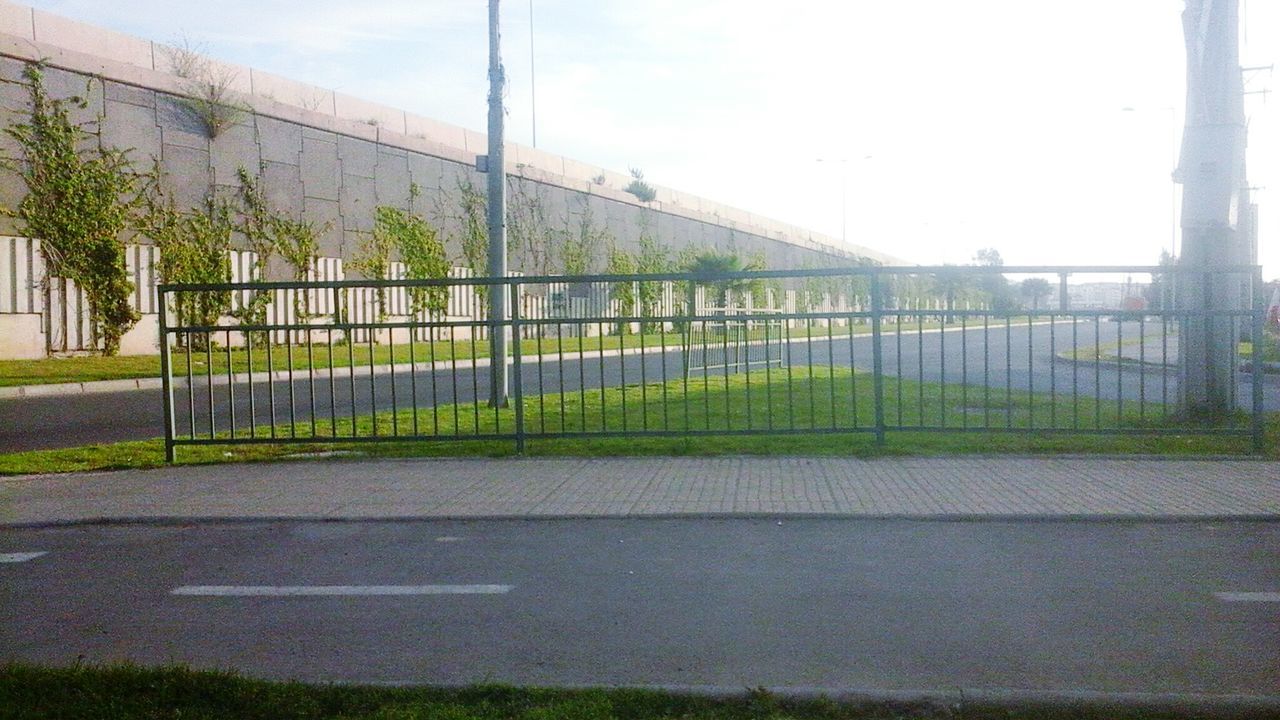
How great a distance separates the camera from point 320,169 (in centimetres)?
3106

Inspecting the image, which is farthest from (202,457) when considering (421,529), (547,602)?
(547,602)

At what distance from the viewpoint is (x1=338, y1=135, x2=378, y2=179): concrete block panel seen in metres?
31.8

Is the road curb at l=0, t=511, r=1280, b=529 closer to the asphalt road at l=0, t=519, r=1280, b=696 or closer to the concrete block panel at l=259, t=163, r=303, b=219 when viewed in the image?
the asphalt road at l=0, t=519, r=1280, b=696

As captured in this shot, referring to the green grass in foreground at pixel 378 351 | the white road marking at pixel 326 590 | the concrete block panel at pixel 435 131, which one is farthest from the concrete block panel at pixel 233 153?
the white road marking at pixel 326 590

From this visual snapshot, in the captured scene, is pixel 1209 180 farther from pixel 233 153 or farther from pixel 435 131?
pixel 435 131

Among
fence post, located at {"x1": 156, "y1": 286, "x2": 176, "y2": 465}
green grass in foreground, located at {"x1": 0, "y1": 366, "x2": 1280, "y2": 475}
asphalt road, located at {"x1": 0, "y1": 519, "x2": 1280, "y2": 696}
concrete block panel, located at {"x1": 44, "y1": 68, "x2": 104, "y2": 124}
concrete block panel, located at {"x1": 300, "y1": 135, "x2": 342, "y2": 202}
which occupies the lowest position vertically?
asphalt road, located at {"x1": 0, "y1": 519, "x2": 1280, "y2": 696}

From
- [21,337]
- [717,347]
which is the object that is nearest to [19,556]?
[717,347]

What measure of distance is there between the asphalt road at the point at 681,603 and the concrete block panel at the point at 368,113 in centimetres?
2832

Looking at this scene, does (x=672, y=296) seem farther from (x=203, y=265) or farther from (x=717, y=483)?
(x=203, y=265)

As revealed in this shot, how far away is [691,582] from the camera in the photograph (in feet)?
19.5

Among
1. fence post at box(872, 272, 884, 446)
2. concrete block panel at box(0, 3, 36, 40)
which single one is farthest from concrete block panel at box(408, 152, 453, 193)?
fence post at box(872, 272, 884, 446)

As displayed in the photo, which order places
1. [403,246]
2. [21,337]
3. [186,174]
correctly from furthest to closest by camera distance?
[403,246]
[186,174]
[21,337]

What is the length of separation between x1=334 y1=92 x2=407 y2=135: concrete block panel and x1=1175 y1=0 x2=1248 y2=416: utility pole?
25.7 meters

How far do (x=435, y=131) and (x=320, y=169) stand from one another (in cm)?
847
